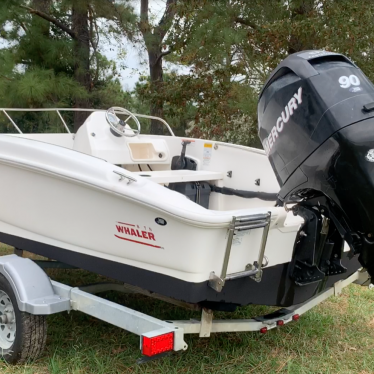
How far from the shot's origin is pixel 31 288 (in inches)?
111

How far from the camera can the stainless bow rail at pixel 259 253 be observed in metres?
2.32

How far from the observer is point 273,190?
12.7 feet

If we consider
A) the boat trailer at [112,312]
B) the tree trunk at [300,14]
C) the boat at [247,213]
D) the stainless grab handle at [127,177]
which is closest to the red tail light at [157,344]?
the boat trailer at [112,312]

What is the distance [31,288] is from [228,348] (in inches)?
50.1

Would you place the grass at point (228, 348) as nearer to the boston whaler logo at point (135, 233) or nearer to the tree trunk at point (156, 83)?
the boston whaler logo at point (135, 233)

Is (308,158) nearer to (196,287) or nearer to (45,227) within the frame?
(196,287)

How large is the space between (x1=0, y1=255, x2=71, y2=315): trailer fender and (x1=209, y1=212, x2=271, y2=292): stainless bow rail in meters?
0.93

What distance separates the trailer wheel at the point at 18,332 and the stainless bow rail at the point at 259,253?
1.12 m

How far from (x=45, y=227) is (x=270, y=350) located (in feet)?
5.27

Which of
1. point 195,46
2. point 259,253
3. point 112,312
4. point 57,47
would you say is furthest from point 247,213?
point 57,47

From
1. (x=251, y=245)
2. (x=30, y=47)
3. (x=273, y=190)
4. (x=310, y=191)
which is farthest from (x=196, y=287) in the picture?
(x=30, y=47)

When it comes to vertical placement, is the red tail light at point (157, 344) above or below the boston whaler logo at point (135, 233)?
below

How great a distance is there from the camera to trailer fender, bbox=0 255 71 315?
2.71 metres

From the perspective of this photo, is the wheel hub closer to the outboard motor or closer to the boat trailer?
the boat trailer
